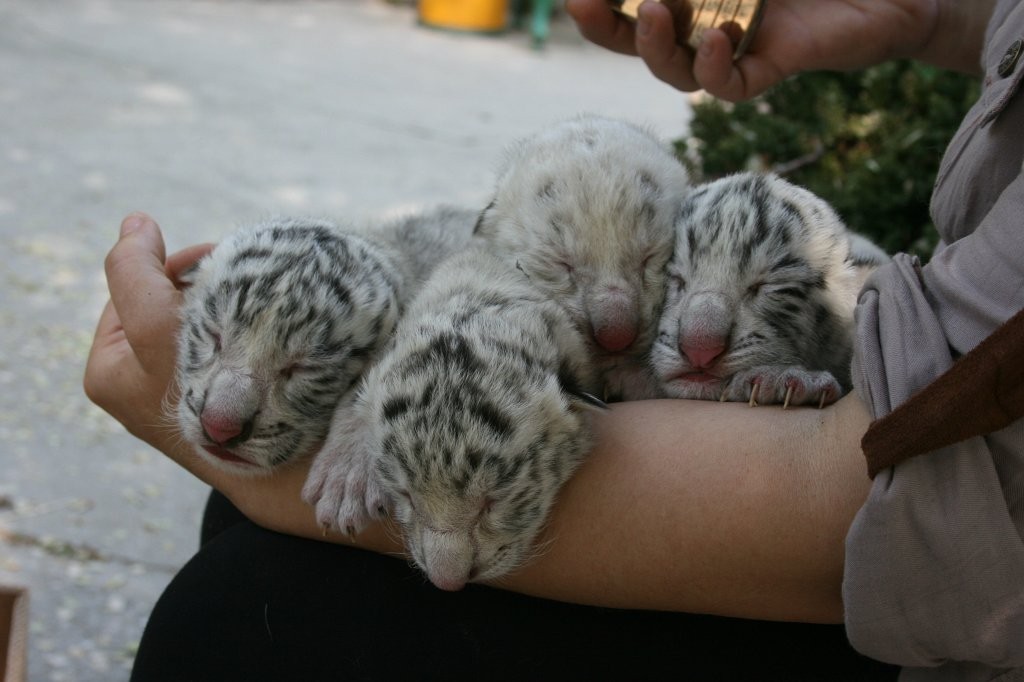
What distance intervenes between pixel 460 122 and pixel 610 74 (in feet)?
10.4

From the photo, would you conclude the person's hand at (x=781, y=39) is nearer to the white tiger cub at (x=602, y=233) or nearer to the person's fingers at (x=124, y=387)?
the white tiger cub at (x=602, y=233)

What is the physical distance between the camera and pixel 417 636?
2408mm

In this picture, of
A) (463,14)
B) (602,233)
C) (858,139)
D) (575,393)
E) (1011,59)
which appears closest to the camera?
(1011,59)

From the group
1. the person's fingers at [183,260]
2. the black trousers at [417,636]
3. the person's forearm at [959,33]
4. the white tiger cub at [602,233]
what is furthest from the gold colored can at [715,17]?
the black trousers at [417,636]

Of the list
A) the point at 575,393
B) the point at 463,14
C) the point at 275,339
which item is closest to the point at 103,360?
the point at 275,339

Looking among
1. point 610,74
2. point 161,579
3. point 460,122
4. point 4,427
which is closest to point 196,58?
point 460,122

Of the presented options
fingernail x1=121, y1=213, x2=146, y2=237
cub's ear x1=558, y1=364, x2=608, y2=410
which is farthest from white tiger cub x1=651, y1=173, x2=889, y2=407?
fingernail x1=121, y1=213, x2=146, y2=237

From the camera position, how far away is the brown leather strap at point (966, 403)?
174cm

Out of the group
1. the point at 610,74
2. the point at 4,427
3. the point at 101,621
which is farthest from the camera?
the point at 610,74

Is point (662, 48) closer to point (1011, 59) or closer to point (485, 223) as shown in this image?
point (485, 223)

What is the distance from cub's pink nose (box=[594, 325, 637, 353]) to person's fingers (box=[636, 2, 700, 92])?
1.05 meters

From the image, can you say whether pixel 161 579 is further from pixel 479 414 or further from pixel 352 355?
pixel 479 414

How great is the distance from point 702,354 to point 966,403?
707 mm

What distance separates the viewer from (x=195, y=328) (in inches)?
104
